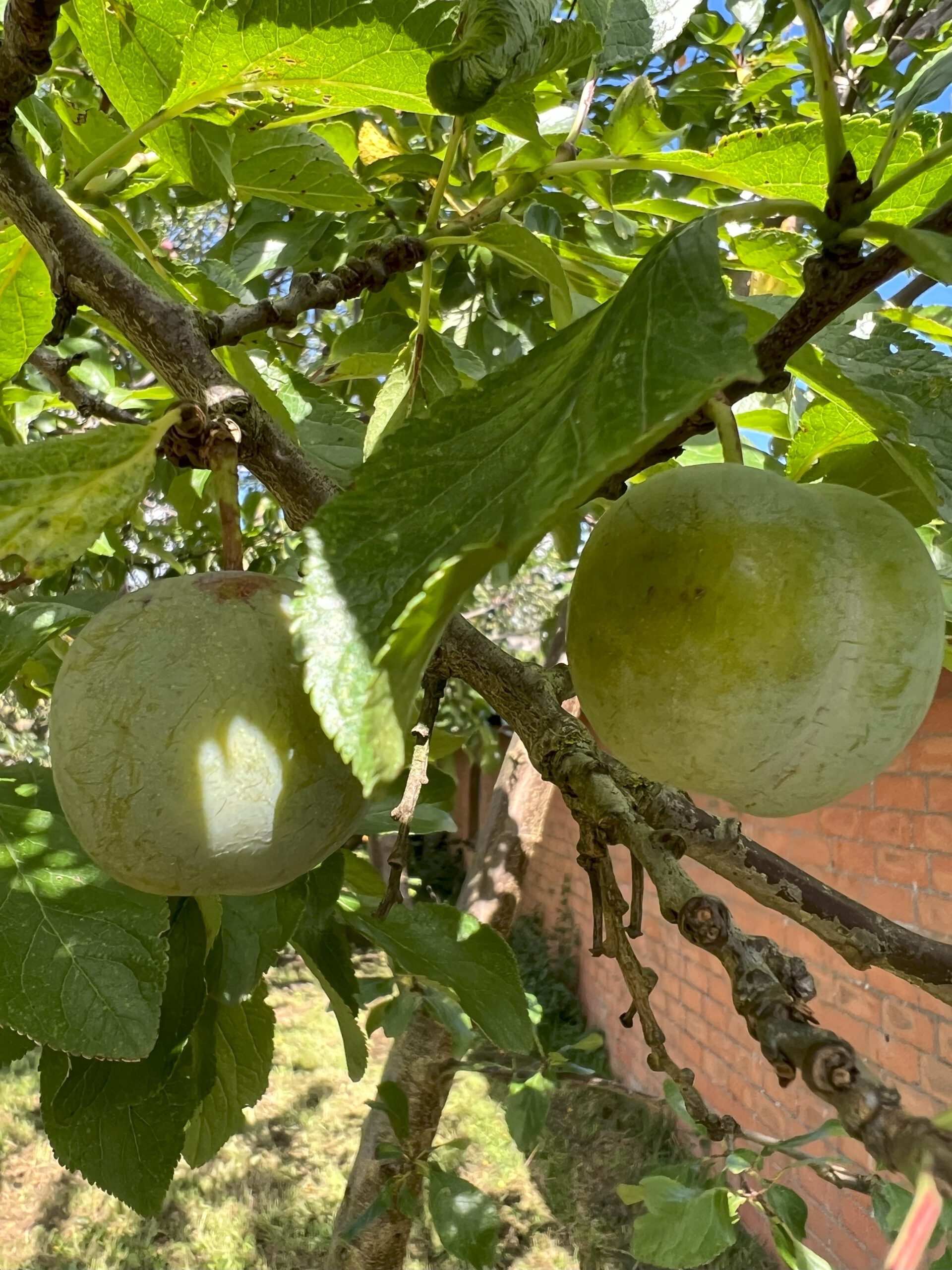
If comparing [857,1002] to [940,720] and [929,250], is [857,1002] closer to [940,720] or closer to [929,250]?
[940,720]

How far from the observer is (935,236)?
55 centimetres

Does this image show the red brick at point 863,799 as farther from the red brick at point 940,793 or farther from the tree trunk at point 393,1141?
the tree trunk at point 393,1141

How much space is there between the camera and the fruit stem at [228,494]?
29.8 inches

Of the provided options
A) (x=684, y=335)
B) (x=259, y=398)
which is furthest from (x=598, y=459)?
(x=259, y=398)

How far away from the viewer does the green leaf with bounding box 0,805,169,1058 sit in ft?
3.06

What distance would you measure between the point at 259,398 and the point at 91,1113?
2.90 ft

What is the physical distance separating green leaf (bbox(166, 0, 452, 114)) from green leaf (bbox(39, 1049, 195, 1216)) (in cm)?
111

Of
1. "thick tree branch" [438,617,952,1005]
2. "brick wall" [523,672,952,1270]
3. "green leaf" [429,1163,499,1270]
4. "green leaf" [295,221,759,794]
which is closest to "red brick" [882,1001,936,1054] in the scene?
"brick wall" [523,672,952,1270]

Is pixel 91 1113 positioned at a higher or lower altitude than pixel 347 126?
lower

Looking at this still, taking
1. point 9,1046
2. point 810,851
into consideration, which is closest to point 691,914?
point 9,1046

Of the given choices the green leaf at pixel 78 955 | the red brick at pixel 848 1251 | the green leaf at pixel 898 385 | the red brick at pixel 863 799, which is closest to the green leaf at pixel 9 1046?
the green leaf at pixel 78 955

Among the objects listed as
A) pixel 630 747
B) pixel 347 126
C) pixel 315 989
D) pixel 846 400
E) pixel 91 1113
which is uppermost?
pixel 347 126

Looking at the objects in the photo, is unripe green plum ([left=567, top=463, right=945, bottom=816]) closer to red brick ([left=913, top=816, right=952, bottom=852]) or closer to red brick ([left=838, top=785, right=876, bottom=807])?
red brick ([left=913, top=816, right=952, bottom=852])

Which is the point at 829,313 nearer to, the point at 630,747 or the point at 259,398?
the point at 630,747
